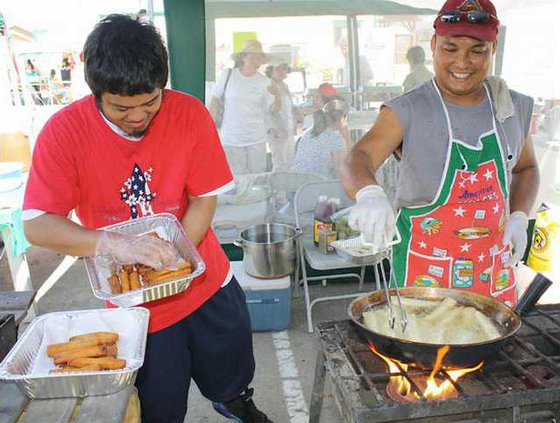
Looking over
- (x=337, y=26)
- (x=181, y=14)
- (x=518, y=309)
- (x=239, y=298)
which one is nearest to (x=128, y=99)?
(x=239, y=298)

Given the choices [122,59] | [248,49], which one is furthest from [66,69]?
[122,59]

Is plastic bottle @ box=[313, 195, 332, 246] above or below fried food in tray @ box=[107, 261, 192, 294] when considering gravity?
below

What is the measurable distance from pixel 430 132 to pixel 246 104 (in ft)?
7.49

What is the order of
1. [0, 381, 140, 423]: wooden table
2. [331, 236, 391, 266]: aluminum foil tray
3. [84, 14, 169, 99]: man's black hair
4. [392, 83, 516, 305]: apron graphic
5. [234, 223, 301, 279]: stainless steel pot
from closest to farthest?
[0, 381, 140, 423]: wooden table → [84, 14, 169, 99]: man's black hair → [392, 83, 516, 305]: apron graphic → [331, 236, 391, 266]: aluminum foil tray → [234, 223, 301, 279]: stainless steel pot

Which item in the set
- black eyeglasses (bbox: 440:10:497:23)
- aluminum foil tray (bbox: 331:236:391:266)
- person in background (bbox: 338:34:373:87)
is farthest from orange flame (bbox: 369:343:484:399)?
person in background (bbox: 338:34:373:87)

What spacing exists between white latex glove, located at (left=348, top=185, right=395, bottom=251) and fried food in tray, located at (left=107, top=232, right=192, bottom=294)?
2.03 feet

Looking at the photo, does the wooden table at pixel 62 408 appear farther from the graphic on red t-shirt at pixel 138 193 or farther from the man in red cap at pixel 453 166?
the man in red cap at pixel 453 166

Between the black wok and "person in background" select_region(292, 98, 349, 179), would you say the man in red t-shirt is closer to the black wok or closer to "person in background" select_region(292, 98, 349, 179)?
the black wok

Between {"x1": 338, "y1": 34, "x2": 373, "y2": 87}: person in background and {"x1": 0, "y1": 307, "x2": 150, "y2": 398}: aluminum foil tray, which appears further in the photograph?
{"x1": 338, "y1": 34, "x2": 373, "y2": 87}: person in background

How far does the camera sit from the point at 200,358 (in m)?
2.19

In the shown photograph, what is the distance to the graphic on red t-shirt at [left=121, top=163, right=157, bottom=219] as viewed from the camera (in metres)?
1.82

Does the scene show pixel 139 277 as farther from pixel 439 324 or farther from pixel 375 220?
pixel 439 324

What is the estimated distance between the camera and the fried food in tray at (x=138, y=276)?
1664 millimetres

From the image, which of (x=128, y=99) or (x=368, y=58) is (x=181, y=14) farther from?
(x=128, y=99)
